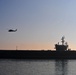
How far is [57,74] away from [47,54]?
71750mm

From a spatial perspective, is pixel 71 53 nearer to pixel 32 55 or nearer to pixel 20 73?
pixel 32 55

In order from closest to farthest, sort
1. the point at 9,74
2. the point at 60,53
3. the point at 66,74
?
the point at 9,74, the point at 66,74, the point at 60,53

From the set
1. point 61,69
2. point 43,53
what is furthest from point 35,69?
point 43,53

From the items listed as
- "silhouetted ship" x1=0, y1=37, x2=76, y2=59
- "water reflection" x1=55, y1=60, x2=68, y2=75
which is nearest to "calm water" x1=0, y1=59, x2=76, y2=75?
"water reflection" x1=55, y1=60, x2=68, y2=75

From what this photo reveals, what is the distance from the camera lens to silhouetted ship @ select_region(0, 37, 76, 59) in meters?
128

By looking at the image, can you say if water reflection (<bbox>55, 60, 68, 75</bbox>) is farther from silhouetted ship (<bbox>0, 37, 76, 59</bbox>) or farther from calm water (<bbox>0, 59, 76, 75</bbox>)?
silhouetted ship (<bbox>0, 37, 76, 59</bbox>)

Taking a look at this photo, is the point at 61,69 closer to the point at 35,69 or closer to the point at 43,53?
the point at 35,69

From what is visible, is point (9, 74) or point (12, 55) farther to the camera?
point (12, 55)

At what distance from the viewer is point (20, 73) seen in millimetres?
57906

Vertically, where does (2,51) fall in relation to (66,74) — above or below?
above

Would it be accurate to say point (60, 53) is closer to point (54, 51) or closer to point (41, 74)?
point (54, 51)

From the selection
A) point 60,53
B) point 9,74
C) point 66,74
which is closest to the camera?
point 9,74

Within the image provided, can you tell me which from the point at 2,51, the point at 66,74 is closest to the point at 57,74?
the point at 66,74

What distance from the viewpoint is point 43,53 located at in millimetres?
131375
